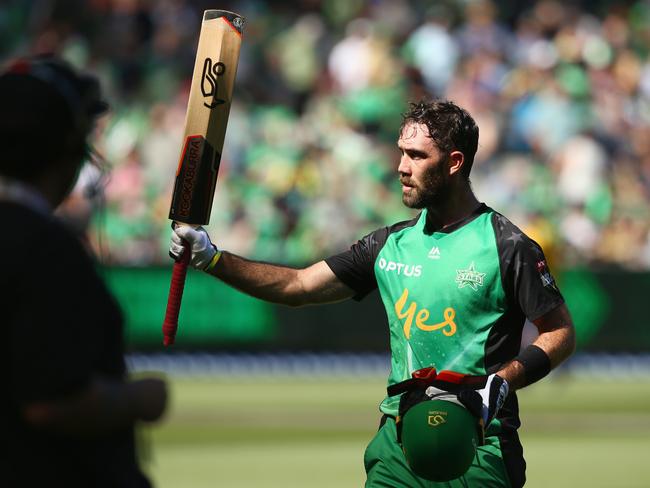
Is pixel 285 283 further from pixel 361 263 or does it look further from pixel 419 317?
pixel 419 317

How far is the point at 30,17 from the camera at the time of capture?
2141 cm

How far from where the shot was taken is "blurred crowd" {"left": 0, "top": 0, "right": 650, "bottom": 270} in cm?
1861

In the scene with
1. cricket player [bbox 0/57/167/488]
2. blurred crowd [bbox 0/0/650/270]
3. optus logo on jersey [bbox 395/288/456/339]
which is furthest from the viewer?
blurred crowd [bbox 0/0/650/270]

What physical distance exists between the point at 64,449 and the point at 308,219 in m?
15.5

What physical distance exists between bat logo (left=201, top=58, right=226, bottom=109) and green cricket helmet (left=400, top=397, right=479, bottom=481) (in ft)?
4.47

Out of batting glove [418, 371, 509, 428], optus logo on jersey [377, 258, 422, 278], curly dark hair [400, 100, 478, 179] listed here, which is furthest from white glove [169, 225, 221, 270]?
batting glove [418, 371, 509, 428]

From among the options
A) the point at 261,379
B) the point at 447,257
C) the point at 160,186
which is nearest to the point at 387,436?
the point at 447,257

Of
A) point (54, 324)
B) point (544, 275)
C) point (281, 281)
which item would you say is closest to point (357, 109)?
point (281, 281)

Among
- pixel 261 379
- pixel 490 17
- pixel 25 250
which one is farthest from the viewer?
pixel 490 17

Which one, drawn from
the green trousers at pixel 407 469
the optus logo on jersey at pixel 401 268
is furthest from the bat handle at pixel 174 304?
the green trousers at pixel 407 469

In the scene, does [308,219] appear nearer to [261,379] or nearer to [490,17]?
[261,379]

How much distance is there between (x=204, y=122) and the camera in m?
5.43

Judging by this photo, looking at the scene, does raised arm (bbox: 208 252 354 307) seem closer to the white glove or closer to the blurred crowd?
the white glove

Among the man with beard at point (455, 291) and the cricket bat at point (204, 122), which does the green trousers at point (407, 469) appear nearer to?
the man with beard at point (455, 291)
